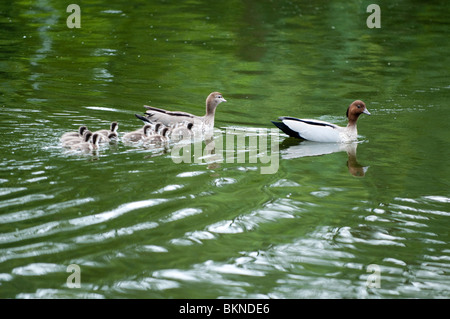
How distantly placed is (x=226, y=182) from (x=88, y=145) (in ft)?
6.07

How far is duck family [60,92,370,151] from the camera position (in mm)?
9258

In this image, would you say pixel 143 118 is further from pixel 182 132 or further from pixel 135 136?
pixel 135 136

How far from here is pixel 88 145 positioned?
8688mm

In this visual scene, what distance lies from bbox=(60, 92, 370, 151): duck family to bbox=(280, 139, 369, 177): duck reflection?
0.37 feet

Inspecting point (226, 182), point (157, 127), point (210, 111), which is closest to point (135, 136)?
point (157, 127)

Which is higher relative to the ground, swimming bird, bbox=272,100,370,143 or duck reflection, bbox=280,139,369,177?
swimming bird, bbox=272,100,370,143

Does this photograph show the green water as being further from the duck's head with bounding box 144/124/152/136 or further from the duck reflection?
the duck's head with bounding box 144/124/152/136

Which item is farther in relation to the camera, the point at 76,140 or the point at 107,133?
the point at 107,133

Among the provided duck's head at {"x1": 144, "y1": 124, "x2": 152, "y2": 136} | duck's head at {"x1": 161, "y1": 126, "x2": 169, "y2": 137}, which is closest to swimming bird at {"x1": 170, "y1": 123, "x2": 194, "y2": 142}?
duck's head at {"x1": 161, "y1": 126, "x2": 169, "y2": 137}
